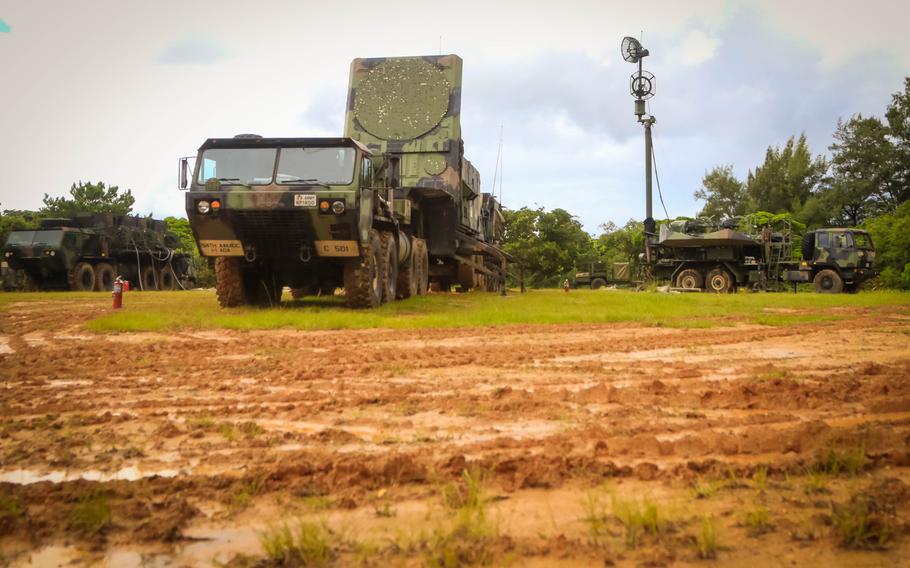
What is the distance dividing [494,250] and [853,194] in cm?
2251

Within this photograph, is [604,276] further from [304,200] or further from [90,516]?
[90,516]

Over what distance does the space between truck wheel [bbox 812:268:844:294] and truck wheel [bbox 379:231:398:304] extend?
47.1 ft

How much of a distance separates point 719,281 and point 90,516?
22732 millimetres

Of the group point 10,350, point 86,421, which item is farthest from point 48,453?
point 10,350

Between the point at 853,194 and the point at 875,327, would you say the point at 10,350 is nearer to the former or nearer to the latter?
the point at 875,327

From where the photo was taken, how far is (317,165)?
33.0 feet

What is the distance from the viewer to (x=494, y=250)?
58.8 feet

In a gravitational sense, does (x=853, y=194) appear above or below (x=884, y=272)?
above

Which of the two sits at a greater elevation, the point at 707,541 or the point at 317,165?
the point at 317,165

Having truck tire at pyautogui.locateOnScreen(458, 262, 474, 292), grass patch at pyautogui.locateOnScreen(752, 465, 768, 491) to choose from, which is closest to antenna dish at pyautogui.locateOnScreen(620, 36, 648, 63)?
truck tire at pyautogui.locateOnScreen(458, 262, 474, 292)

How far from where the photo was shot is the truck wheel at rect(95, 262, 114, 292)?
2275 cm

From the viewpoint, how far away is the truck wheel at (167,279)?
2642cm

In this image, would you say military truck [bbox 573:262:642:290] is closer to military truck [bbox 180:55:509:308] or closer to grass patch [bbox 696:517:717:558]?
military truck [bbox 180:55:509:308]

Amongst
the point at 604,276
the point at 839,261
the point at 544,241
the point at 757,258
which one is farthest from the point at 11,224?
the point at 839,261
